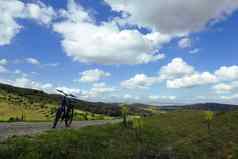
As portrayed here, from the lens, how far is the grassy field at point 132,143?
1530 centimetres

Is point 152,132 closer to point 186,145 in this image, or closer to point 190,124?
point 186,145

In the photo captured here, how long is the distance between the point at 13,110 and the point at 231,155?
45.2m

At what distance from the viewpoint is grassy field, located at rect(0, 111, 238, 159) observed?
1530 centimetres

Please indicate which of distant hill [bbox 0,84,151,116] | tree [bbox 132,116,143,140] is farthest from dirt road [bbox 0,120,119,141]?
distant hill [bbox 0,84,151,116]

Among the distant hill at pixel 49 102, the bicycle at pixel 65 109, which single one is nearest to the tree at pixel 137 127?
the bicycle at pixel 65 109

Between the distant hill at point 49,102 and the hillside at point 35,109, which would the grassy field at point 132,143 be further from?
the distant hill at point 49,102

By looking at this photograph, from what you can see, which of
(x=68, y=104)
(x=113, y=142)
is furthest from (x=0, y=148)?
(x=68, y=104)

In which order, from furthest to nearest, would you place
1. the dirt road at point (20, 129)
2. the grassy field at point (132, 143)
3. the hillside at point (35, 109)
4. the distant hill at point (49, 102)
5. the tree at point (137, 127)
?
1. the distant hill at point (49, 102)
2. the hillside at point (35, 109)
3. the tree at point (137, 127)
4. the dirt road at point (20, 129)
5. the grassy field at point (132, 143)

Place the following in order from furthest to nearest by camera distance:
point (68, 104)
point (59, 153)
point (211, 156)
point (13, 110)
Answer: point (13, 110) < point (68, 104) < point (211, 156) < point (59, 153)

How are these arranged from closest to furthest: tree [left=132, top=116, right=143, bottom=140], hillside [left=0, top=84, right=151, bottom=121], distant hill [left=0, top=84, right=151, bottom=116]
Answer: tree [left=132, top=116, right=143, bottom=140], hillside [left=0, top=84, right=151, bottom=121], distant hill [left=0, top=84, right=151, bottom=116]

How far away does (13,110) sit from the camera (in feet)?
199

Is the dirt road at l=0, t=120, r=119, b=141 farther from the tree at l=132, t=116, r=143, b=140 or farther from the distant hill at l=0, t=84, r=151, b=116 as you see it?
the distant hill at l=0, t=84, r=151, b=116

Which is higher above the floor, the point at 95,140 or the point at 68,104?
the point at 68,104

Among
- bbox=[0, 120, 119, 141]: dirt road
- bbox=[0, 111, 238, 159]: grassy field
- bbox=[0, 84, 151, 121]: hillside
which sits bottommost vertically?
bbox=[0, 111, 238, 159]: grassy field
